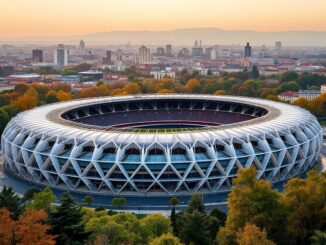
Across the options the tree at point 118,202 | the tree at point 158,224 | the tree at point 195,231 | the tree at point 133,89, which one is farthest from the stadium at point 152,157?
the tree at point 133,89

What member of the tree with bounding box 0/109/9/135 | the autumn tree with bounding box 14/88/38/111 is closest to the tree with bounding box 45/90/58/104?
the autumn tree with bounding box 14/88/38/111

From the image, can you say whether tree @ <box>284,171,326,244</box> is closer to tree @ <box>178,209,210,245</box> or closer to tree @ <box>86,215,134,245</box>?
tree @ <box>178,209,210,245</box>

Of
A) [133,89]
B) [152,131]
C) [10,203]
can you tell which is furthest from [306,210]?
[133,89]

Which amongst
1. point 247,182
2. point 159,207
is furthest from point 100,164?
point 247,182

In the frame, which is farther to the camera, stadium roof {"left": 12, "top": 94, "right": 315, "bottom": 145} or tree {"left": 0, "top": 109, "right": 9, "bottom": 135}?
tree {"left": 0, "top": 109, "right": 9, "bottom": 135}

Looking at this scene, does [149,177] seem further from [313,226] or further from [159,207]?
[313,226]

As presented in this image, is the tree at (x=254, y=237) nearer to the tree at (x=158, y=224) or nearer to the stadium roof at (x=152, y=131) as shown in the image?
the tree at (x=158, y=224)
